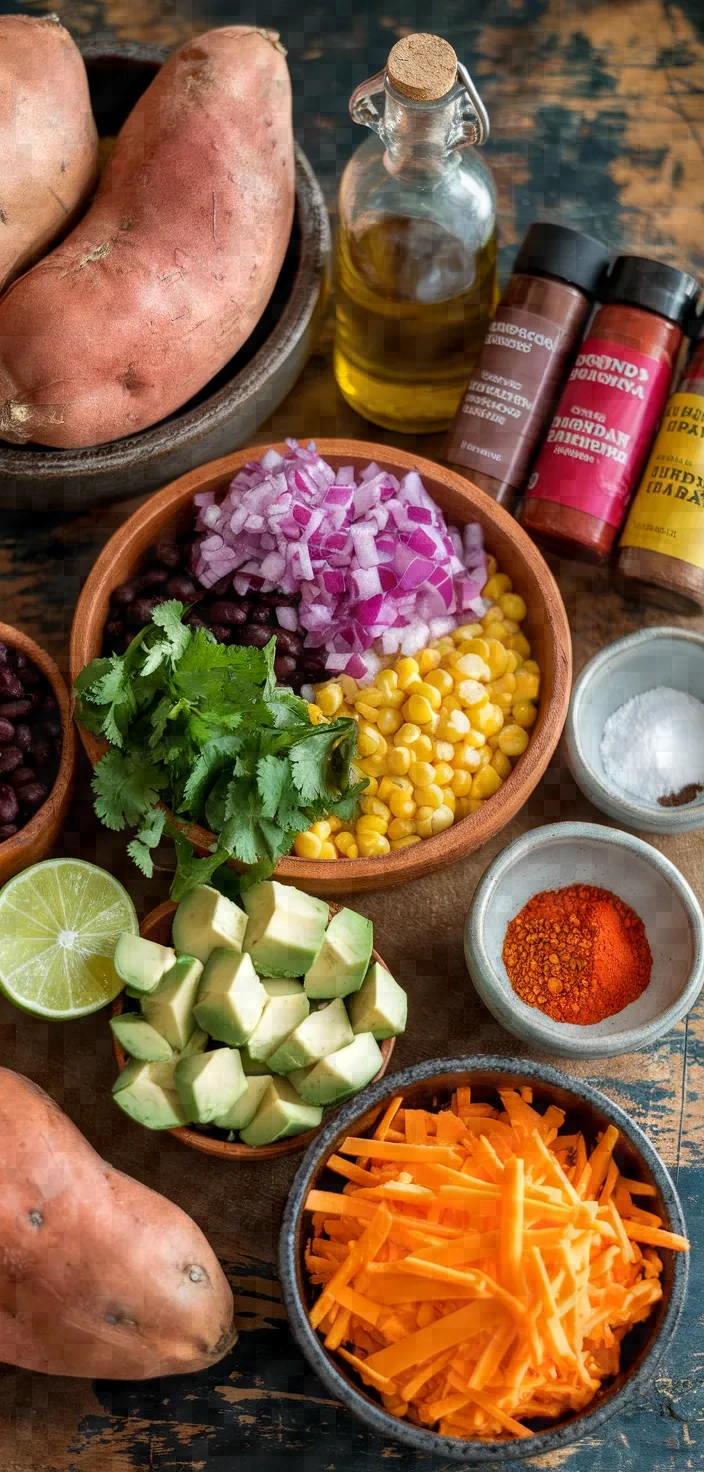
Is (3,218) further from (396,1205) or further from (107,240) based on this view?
(396,1205)

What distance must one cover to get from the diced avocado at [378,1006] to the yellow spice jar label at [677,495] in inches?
34.1

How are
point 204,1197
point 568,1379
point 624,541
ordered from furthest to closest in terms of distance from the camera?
point 624,541, point 204,1197, point 568,1379

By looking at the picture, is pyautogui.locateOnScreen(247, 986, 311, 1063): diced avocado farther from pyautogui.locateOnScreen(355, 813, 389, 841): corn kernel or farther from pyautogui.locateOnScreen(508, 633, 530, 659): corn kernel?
pyautogui.locateOnScreen(508, 633, 530, 659): corn kernel

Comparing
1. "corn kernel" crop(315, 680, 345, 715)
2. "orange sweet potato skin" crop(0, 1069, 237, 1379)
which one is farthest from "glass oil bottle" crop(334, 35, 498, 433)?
"orange sweet potato skin" crop(0, 1069, 237, 1379)

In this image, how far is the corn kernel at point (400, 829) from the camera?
2111 millimetres

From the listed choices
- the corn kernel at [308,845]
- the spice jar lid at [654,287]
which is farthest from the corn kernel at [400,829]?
the spice jar lid at [654,287]

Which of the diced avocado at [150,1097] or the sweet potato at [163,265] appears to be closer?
the diced avocado at [150,1097]

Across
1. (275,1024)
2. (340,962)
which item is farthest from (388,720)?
(275,1024)

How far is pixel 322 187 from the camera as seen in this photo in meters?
2.61

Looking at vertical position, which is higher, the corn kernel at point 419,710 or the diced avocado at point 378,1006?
the corn kernel at point 419,710

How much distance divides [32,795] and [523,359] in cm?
112

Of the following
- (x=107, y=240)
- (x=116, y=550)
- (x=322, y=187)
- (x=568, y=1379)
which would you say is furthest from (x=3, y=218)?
(x=568, y=1379)

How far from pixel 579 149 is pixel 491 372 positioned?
692 mm

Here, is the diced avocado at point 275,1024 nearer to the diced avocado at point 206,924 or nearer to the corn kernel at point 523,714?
the diced avocado at point 206,924
